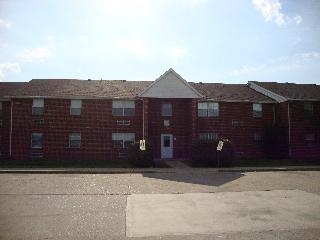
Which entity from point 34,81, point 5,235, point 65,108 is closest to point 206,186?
point 5,235

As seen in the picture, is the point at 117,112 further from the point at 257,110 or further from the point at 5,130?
the point at 257,110

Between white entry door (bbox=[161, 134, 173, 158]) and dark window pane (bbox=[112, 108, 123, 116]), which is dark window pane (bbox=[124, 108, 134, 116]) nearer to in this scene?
dark window pane (bbox=[112, 108, 123, 116])

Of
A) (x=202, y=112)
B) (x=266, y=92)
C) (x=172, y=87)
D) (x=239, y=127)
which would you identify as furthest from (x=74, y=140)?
(x=266, y=92)

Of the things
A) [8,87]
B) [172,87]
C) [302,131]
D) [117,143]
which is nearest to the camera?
[117,143]

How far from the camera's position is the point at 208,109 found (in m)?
32.4

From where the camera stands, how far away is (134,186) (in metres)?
15.2

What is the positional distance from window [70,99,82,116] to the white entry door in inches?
314

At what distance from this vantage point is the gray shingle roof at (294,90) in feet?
109

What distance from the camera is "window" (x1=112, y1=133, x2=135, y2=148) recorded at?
30750 millimetres

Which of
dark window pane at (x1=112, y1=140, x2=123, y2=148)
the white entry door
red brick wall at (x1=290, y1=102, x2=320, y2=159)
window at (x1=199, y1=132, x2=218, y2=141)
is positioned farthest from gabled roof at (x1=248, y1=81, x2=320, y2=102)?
dark window pane at (x1=112, y1=140, x2=123, y2=148)

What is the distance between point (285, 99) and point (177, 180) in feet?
63.3

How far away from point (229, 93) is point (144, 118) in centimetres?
971

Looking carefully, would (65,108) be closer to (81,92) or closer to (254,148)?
(81,92)

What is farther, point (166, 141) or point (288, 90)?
point (288, 90)
